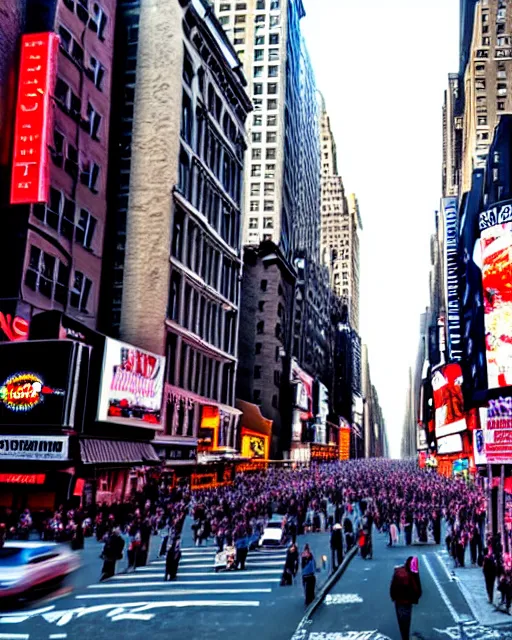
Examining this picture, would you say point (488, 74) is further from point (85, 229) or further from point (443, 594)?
point (443, 594)

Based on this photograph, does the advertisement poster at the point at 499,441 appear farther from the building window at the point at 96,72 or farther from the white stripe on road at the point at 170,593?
the building window at the point at 96,72

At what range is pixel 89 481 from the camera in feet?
126

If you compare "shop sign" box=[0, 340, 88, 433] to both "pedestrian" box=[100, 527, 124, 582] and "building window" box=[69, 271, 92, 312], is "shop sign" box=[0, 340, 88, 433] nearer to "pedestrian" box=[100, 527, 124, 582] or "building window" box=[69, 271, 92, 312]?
"building window" box=[69, 271, 92, 312]

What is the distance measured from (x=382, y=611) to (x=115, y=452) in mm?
24124

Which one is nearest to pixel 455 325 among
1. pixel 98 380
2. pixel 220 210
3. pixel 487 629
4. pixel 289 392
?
pixel 220 210

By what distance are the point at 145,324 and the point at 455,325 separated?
3895 cm

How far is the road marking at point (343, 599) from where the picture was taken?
20.0m

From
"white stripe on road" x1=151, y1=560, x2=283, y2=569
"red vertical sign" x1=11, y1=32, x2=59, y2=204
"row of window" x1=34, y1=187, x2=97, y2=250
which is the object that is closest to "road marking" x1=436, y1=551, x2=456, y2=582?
"white stripe on road" x1=151, y1=560, x2=283, y2=569

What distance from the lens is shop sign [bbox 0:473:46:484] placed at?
34.2 meters

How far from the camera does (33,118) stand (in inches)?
1464

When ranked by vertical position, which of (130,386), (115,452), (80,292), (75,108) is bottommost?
(115,452)

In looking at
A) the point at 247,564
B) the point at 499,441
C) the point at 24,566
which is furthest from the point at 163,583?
the point at 499,441

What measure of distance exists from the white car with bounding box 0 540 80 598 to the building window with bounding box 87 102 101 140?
101 ft

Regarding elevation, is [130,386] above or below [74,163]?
below
